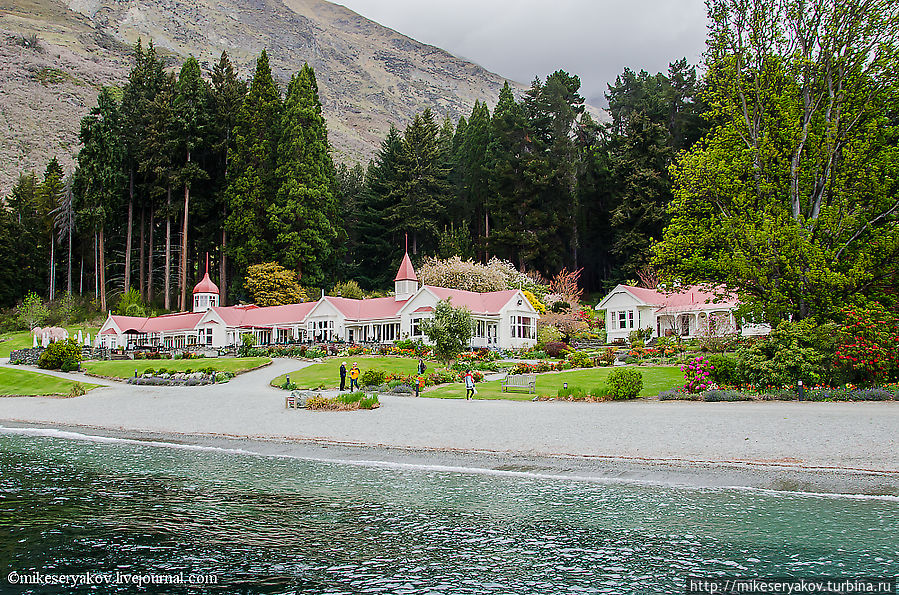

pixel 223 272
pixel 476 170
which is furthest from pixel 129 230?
pixel 476 170

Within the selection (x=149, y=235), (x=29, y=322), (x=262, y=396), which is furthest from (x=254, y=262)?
(x=262, y=396)

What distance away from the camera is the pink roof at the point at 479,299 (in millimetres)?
48344

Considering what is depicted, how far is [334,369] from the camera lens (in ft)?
121

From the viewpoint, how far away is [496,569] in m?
8.46

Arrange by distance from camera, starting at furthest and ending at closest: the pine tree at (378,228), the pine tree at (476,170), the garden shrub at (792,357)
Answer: the pine tree at (378,228) < the pine tree at (476,170) < the garden shrub at (792,357)

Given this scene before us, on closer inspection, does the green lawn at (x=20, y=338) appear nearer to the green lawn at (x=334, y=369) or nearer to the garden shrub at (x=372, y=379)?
the green lawn at (x=334, y=369)

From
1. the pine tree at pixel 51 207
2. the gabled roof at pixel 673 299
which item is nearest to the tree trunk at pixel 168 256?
the pine tree at pixel 51 207

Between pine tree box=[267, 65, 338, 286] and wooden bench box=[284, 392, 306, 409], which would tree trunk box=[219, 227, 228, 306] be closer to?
pine tree box=[267, 65, 338, 286]

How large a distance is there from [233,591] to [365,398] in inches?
639

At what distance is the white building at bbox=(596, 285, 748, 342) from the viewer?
160 feet

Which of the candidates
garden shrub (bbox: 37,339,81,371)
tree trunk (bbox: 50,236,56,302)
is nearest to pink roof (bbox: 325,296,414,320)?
garden shrub (bbox: 37,339,81,371)

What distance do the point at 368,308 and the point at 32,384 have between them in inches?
1039

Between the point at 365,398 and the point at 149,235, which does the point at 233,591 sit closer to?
the point at 365,398

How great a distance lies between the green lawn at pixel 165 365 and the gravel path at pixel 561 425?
989cm
